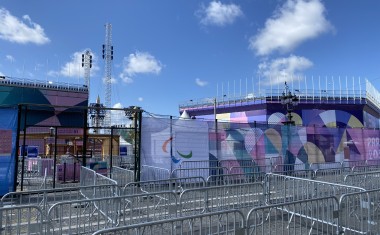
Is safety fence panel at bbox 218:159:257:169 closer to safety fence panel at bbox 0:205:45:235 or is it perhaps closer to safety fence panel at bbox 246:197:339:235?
safety fence panel at bbox 246:197:339:235

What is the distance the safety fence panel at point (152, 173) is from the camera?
12.3 m

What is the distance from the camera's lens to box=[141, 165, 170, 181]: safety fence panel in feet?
40.3

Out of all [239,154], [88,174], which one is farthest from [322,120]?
[88,174]

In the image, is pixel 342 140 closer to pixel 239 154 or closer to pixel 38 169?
pixel 239 154

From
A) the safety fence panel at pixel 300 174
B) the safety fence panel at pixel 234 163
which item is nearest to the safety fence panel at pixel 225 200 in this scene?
the safety fence panel at pixel 300 174

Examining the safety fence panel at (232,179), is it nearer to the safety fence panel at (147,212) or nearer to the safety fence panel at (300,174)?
the safety fence panel at (300,174)

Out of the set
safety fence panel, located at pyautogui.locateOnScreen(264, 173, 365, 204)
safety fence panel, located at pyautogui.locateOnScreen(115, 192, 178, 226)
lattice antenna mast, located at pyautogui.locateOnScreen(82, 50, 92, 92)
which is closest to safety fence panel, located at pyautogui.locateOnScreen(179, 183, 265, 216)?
safety fence panel, located at pyautogui.locateOnScreen(264, 173, 365, 204)

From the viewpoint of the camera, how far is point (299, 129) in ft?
59.9

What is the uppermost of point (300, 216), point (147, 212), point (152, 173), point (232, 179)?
point (152, 173)

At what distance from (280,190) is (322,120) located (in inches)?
1432

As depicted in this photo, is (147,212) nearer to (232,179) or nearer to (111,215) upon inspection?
(111,215)

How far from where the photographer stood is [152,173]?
12500 mm

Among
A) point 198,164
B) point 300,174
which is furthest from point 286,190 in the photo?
point 198,164

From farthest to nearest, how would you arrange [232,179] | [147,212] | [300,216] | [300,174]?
[300,174]
[232,179]
[147,212]
[300,216]
